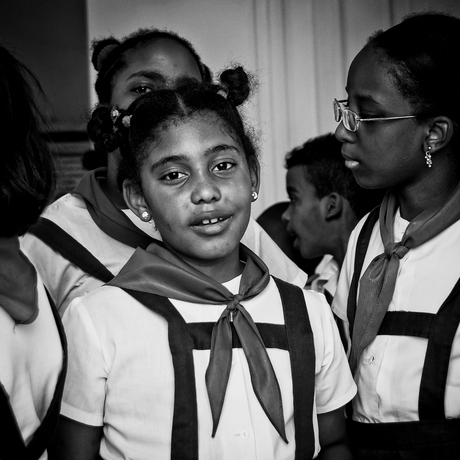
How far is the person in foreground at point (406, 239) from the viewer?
5.87 feet

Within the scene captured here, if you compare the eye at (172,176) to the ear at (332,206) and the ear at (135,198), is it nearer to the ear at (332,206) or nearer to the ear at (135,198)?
the ear at (135,198)

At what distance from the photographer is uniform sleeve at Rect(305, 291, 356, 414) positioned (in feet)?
5.66

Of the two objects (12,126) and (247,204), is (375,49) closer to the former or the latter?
(247,204)

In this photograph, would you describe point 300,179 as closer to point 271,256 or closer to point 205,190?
point 271,256

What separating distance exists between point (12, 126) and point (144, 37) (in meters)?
1.18

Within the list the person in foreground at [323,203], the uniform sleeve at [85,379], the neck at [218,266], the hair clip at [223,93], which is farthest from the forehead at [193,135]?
the person in foreground at [323,203]

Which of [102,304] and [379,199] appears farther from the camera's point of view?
[379,199]

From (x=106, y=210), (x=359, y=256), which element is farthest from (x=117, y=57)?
(x=359, y=256)

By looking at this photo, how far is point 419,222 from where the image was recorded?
1.94m

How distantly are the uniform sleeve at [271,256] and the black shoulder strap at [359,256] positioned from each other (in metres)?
0.42

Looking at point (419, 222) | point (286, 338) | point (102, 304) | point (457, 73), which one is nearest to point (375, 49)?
point (457, 73)

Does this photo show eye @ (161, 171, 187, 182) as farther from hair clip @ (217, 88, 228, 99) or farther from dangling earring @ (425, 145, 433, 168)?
dangling earring @ (425, 145, 433, 168)

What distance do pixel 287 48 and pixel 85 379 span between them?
3177mm

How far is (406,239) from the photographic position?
1.94 meters
